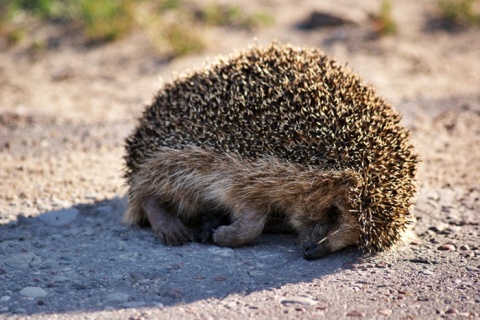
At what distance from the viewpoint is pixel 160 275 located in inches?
162

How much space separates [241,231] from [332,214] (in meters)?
0.64

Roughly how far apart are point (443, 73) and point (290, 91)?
4882 millimetres

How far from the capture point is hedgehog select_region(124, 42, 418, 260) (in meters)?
4.37

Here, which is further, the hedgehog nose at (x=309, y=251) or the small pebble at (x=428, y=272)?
the hedgehog nose at (x=309, y=251)

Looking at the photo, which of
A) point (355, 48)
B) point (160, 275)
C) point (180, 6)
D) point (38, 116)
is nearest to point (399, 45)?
point (355, 48)

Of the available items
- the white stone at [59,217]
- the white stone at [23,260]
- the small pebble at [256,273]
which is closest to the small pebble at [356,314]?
the small pebble at [256,273]

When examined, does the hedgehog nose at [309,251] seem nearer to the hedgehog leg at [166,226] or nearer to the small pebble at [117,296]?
the hedgehog leg at [166,226]

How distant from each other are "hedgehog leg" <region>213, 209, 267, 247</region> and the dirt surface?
9cm

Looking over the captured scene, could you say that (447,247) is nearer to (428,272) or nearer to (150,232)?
(428,272)

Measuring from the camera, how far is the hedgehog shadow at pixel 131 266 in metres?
3.84

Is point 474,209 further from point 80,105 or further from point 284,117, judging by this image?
point 80,105

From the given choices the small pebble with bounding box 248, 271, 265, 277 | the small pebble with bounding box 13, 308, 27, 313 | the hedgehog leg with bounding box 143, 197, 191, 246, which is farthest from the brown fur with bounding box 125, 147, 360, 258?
the small pebble with bounding box 13, 308, 27, 313

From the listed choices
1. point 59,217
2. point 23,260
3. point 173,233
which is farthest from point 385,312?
point 59,217

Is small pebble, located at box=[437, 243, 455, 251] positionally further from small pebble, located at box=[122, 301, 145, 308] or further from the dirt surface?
small pebble, located at box=[122, 301, 145, 308]
